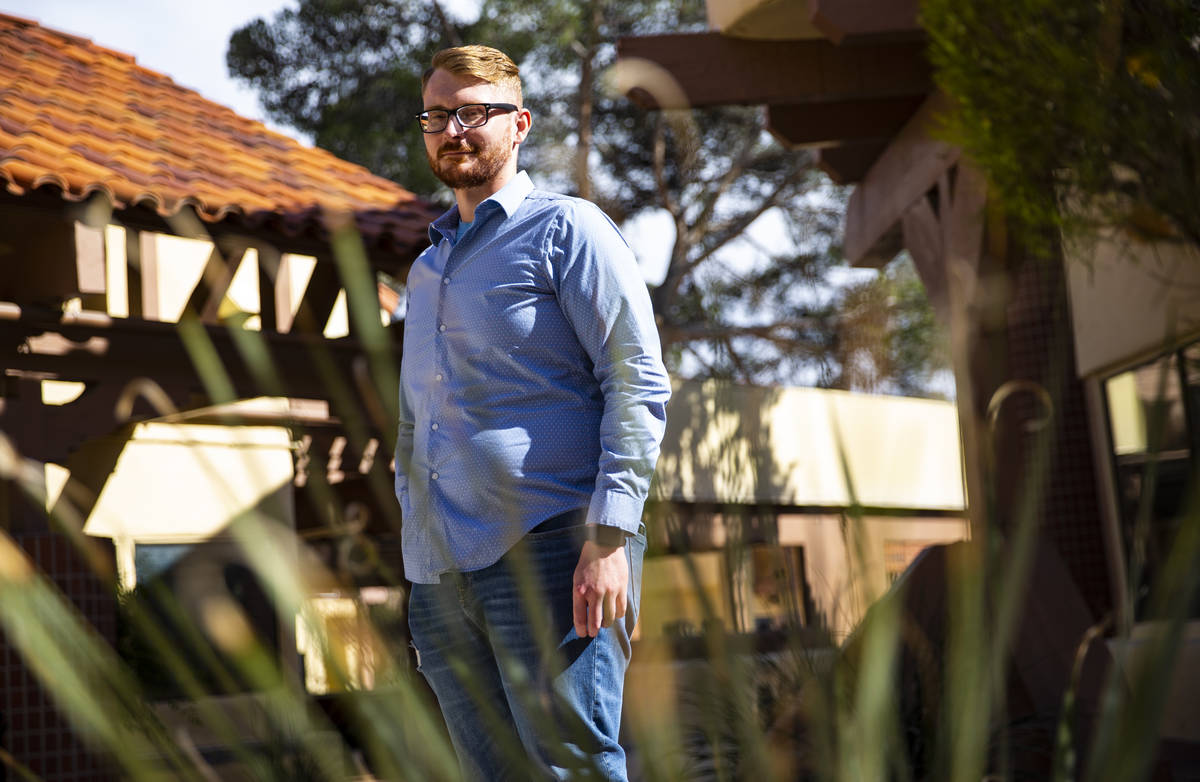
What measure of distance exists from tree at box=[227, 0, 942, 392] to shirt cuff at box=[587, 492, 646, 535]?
14.9 meters

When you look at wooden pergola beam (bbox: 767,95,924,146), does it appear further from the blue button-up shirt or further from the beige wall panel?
the blue button-up shirt

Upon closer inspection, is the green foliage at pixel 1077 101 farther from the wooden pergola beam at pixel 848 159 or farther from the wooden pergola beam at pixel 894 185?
the wooden pergola beam at pixel 848 159

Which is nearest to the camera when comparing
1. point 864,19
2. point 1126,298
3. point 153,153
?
point 864,19

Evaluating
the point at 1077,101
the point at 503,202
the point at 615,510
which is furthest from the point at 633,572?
the point at 1077,101

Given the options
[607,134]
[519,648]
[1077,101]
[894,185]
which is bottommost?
[519,648]

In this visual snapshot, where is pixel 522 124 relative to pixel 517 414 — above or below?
above

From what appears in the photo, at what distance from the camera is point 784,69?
636 centimetres

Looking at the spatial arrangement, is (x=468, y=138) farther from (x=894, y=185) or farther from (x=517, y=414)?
(x=894, y=185)

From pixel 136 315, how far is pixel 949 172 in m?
4.06

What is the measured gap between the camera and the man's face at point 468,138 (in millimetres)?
1919

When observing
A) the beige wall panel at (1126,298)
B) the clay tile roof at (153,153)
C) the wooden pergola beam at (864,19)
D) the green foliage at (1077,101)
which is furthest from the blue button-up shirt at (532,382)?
the beige wall panel at (1126,298)

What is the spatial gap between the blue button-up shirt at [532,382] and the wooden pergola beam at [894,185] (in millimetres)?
4407

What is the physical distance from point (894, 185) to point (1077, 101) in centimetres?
345

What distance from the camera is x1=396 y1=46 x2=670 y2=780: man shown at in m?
1.71
